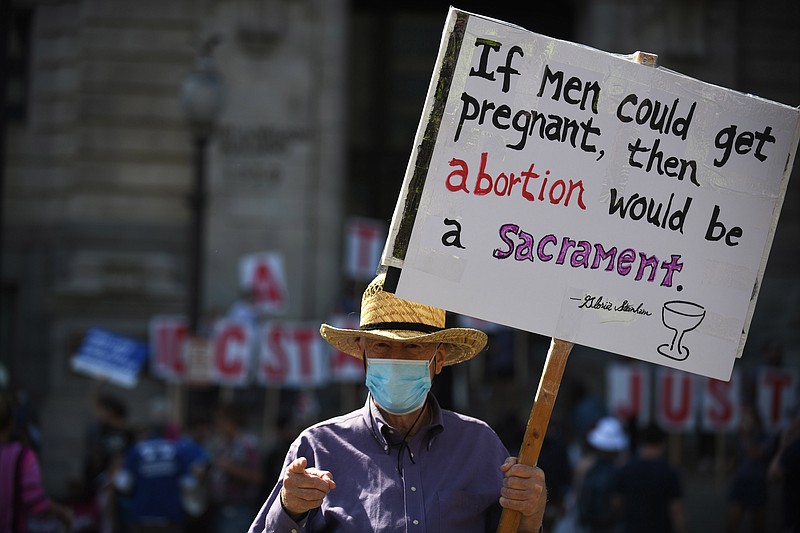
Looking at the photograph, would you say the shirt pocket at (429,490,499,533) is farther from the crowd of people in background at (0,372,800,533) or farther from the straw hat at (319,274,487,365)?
the crowd of people in background at (0,372,800,533)

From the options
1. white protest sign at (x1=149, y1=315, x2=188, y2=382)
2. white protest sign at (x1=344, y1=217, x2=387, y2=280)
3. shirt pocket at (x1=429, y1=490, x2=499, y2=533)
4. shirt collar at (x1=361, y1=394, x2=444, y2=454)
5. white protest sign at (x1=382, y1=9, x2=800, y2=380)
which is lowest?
white protest sign at (x1=149, y1=315, x2=188, y2=382)

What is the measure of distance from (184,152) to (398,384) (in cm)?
1620

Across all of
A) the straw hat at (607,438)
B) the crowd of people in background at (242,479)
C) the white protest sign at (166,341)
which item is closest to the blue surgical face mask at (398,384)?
the crowd of people in background at (242,479)

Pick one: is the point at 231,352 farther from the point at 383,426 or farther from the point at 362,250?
the point at 383,426

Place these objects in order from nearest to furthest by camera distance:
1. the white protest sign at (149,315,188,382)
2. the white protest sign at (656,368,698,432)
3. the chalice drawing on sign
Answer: the chalice drawing on sign → the white protest sign at (656,368,698,432) → the white protest sign at (149,315,188,382)

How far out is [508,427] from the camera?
10.7 metres

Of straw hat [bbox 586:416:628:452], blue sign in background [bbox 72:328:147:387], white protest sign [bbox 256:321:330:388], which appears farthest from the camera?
white protest sign [bbox 256:321:330:388]

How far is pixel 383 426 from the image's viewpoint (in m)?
4.01

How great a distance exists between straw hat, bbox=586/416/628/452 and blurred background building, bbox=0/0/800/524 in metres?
6.93

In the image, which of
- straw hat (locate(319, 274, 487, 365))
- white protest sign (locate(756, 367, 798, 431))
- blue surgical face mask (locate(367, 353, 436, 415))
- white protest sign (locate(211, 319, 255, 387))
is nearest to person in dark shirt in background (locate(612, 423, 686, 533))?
white protest sign (locate(756, 367, 798, 431))

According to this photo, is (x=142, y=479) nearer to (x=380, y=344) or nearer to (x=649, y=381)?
(x=380, y=344)

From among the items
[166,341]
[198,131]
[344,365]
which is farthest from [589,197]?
[166,341]

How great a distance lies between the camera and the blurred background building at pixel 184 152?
19.1m

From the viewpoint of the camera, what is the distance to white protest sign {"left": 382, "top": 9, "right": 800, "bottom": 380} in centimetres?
394
